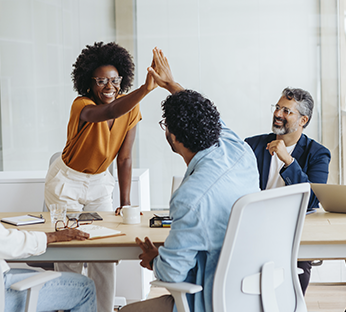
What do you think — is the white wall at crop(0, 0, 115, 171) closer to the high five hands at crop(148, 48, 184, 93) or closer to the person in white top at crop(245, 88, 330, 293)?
the high five hands at crop(148, 48, 184, 93)

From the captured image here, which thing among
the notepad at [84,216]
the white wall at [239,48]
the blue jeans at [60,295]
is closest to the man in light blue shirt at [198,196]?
the blue jeans at [60,295]

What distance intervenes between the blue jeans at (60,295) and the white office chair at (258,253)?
0.47 metres

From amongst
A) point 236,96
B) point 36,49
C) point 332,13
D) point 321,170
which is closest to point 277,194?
point 321,170

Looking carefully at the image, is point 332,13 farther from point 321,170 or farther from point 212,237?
point 212,237

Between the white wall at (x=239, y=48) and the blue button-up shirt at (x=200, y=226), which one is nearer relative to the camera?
the blue button-up shirt at (x=200, y=226)

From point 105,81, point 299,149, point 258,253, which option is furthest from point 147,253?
point 299,149

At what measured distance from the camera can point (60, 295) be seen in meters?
1.65

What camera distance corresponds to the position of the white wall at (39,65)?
4.15 m

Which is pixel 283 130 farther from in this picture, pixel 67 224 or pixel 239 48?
pixel 239 48

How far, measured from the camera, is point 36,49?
419 centimetres

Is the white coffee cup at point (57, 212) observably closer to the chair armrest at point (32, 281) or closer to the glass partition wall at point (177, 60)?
Result: the chair armrest at point (32, 281)

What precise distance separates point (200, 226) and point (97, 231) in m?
0.66

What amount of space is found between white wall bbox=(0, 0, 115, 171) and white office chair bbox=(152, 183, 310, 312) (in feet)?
10.5

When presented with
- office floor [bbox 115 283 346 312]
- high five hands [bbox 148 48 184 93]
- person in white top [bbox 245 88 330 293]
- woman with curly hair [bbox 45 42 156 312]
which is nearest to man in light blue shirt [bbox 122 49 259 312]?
high five hands [bbox 148 48 184 93]
